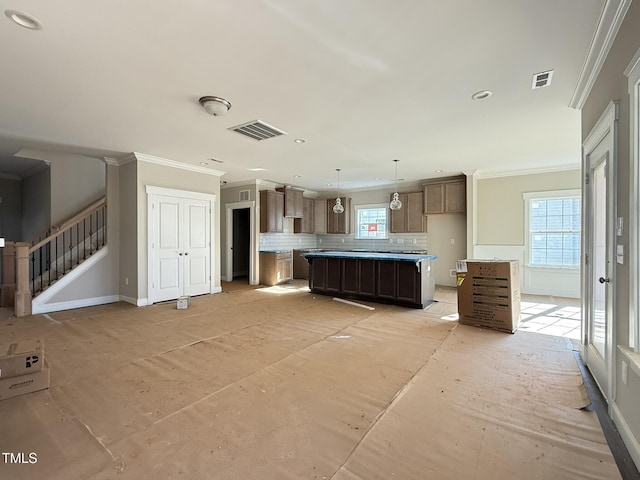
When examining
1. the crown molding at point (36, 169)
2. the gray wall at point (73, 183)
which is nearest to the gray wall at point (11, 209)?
the crown molding at point (36, 169)

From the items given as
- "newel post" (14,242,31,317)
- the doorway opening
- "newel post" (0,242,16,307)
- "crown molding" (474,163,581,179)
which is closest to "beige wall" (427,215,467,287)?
"crown molding" (474,163,581,179)

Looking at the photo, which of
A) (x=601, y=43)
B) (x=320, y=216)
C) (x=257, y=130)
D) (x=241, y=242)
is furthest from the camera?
(x=241, y=242)

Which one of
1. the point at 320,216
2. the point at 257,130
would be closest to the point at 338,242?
the point at 320,216

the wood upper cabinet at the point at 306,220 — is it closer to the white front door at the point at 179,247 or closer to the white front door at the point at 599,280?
the white front door at the point at 179,247

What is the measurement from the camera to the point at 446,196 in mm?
7148

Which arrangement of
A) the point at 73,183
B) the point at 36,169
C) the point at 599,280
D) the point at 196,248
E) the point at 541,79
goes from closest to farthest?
the point at 599,280
the point at 541,79
the point at 196,248
the point at 73,183
the point at 36,169

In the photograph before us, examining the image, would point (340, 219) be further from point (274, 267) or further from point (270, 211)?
point (274, 267)

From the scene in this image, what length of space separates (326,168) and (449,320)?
3.74 metres

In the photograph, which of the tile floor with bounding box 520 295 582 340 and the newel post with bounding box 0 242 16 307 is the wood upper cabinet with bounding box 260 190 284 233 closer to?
the newel post with bounding box 0 242 16 307

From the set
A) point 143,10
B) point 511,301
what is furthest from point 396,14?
point 511,301

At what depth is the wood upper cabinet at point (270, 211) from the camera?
772 centimetres

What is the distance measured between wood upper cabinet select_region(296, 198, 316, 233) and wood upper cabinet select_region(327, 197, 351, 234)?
531mm

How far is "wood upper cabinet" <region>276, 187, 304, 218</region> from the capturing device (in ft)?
27.0

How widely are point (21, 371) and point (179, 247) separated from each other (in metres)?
3.69
